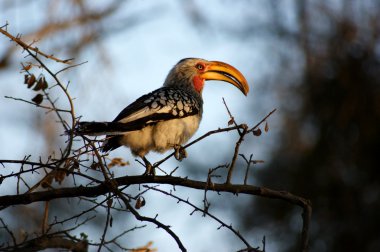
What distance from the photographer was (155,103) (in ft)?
15.3

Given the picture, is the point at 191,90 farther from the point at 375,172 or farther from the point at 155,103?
the point at 375,172

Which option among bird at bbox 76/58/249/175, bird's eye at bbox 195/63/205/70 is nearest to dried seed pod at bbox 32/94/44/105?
bird at bbox 76/58/249/175

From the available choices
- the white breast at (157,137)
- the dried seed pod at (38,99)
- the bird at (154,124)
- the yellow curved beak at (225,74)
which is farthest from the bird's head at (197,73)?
the dried seed pod at (38,99)

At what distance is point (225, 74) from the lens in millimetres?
5832

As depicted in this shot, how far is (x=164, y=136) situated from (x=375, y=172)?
19.1ft

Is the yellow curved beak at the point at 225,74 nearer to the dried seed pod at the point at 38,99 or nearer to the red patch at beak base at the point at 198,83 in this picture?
the red patch at beak base at the point at 198,83

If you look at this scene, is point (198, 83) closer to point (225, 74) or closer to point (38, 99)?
point (225, 74)

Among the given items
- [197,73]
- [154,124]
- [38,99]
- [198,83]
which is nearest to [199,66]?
[197,73]

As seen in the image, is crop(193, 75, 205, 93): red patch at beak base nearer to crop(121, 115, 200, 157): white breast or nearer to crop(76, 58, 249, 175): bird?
crop(76, 58, 249, 175): bird

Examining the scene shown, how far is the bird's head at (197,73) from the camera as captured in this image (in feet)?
18.9

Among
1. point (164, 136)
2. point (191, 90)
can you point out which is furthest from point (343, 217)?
point (164, 136)

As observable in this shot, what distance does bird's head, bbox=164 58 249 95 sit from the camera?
18.9ft

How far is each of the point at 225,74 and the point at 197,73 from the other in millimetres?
257

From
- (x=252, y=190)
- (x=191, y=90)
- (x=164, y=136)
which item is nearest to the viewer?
(x=252, y=190)
